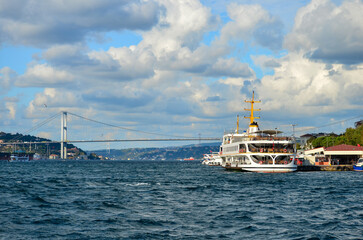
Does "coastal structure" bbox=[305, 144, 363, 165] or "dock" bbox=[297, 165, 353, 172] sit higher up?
"coastal structure" bbox=[305, 144, 363, 165]

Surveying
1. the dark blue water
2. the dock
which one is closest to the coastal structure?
the dock

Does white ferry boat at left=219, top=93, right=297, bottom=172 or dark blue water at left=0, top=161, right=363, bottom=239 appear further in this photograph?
white ferry boat at left=219, top=93, right=297, bottom=172

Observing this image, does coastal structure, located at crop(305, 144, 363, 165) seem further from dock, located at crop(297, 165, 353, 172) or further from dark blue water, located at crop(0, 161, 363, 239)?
dark blue water, located at crop(0, 161, 363, 239)

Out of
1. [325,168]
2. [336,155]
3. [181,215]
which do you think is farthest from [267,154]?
[336,155]

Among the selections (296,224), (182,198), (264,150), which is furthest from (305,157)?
(296,224)

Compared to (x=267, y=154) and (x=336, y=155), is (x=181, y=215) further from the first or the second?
(x=336, y=155)

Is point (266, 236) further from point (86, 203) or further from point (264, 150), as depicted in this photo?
point (264, 150)

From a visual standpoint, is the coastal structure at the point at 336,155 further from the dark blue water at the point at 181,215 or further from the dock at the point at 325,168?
the dark blue water at the point at 181,215

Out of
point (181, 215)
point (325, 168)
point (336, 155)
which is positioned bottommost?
point (181, 215)

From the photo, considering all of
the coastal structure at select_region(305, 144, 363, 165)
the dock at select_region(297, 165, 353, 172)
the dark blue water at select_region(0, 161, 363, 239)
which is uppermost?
the coastal structure at select_region(305, 144, 363, 165)

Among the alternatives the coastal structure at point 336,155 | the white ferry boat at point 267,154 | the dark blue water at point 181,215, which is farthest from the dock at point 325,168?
the dark blue water at point 181,215

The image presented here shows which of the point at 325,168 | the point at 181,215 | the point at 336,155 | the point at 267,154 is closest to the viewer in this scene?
the point at 181,215

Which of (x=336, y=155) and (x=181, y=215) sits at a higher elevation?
(x=336, y=155)

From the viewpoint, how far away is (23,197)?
42906mm
